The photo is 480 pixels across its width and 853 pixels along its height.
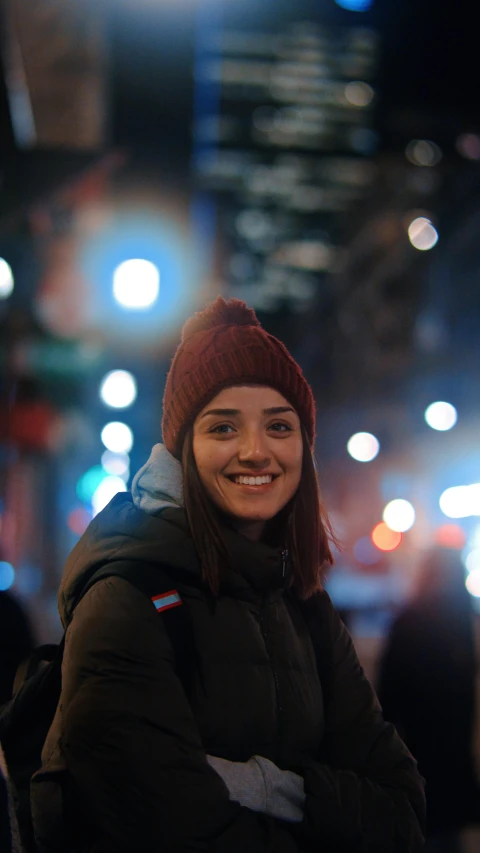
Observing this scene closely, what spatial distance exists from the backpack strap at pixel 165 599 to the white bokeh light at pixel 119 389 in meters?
3.68

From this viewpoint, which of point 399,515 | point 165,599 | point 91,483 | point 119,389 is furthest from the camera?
point 399,515

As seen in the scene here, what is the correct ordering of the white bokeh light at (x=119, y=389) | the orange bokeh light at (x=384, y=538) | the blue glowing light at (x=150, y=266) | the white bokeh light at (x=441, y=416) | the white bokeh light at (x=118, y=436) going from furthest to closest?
the orange bokeh light at (x=384, y=538)
the white bokeh light at (x=441, y=416)
the white bokeh light at (x=119, y=389)
the white bokeh light at (x=118, y=436)
the blue glowing light at (x=150, y=266)

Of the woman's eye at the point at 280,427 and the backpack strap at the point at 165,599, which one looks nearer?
the backpack strap at the point at 165,599

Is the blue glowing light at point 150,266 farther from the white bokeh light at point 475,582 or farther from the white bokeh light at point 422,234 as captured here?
the white bokeh light at point 422,234

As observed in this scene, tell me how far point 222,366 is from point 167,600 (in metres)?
0.55

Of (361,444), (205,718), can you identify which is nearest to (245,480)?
(205,718)

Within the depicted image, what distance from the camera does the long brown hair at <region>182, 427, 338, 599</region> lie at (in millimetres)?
1827

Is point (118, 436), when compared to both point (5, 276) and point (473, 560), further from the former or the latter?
point (473, 560)

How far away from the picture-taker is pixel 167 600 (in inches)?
66.5

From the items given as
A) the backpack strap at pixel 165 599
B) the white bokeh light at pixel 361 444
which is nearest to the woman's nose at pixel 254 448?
the backpack strap at pixel 165 599

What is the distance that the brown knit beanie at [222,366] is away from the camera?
6.24 feet

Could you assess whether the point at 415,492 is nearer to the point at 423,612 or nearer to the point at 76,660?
the point at 423,612

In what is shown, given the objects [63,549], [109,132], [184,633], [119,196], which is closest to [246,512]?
[184,633]

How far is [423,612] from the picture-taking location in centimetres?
462
